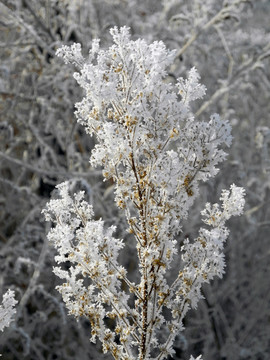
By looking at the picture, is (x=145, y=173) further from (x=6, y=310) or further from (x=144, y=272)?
(x=6, y=310)

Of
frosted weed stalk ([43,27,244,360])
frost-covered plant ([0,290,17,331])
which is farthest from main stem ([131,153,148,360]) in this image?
frost-covered plant ([0,290,17,331])

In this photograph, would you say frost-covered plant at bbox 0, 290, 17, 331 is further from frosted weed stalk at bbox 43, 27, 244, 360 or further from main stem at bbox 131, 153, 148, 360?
main stem at bbox 131, 153, 148, 360

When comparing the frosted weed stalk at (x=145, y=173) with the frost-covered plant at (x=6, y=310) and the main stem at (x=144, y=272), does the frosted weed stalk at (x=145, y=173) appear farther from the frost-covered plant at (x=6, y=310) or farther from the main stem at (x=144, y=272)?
the frost-covered plant at (x=6, y=310)

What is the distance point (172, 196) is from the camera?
6.97 ft

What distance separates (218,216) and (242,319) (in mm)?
5517

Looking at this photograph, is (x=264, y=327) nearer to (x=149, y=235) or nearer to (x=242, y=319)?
(x=242, y=319)

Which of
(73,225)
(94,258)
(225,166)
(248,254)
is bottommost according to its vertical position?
(94,258)

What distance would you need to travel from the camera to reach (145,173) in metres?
2.06

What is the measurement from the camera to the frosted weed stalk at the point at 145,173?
1942mm

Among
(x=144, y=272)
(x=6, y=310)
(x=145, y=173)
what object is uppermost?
(x=145, y=173)

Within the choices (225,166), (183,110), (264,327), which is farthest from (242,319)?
(183,110)

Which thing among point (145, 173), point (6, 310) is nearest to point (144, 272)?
point (145, 173)

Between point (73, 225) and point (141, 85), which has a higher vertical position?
point (141, 85)

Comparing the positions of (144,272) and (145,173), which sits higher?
(145,173)
